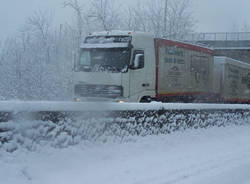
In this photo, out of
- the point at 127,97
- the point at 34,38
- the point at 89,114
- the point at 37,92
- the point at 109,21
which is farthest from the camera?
the point at 34,38

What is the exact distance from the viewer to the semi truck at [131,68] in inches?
478

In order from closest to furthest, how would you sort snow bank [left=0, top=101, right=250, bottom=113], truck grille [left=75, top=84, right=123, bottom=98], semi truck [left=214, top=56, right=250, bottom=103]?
snow bank [left=0, top=101, right=250, bottom=113] → truck grille [left=75, top=84, right=123, bottom=98] → semi truck [left=214, top=56, right=250, bottom=103]

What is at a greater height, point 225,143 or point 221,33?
point 221,33

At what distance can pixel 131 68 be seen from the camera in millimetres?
12156

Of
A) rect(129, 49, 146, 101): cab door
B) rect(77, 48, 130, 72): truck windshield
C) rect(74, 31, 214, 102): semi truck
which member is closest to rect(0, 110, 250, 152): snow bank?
rect(129, 49, 146, 101): cab door

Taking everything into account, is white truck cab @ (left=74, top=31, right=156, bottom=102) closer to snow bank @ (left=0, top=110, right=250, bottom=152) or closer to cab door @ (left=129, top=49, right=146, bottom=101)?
cab door @ (left=129, top=49, right=146, bottom=101)

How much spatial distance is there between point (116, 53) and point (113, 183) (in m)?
7.42

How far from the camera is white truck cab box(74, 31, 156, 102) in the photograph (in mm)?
12094

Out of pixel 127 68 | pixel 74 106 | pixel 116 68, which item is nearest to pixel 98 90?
pixel 116 68

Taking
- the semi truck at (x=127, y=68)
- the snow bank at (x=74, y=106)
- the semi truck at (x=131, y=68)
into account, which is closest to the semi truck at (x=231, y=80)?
the semi truck at (x=131, y=68)

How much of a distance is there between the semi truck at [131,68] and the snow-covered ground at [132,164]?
3.75 meters

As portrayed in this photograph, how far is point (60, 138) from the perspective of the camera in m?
6.27

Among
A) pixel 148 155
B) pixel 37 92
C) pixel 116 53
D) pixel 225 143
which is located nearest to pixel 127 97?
pixel 116 53

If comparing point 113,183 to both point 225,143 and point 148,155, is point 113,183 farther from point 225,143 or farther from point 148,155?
point 225,143
